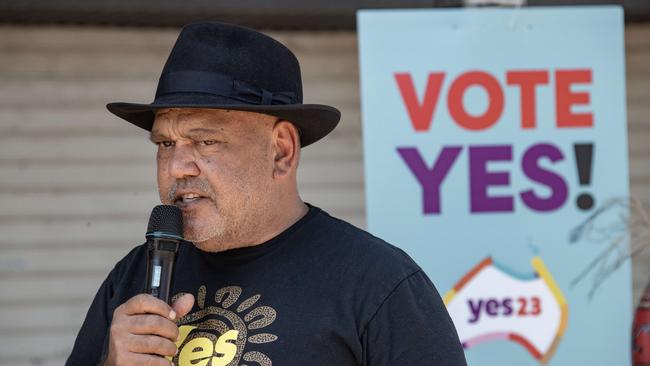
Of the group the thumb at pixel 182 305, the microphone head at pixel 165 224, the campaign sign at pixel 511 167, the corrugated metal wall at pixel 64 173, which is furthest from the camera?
the corrugated metal wall at pixel 64 173

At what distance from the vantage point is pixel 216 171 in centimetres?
246

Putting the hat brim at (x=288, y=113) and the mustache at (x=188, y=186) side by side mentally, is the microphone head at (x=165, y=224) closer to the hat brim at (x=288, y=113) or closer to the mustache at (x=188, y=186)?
the mustache at (x=188, y=186)

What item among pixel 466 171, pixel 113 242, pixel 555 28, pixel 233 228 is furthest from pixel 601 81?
pixel 113 242

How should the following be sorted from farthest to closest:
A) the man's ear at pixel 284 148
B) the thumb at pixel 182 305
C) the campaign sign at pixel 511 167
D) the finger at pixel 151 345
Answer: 1. the campaign sign at pixel 511 167
2. the man's ear at pixel 284 148
3. the thumb at pixel 182 305
4. the finger at pixel 151 345

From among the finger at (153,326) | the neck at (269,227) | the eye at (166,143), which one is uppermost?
the eye at (166,143)

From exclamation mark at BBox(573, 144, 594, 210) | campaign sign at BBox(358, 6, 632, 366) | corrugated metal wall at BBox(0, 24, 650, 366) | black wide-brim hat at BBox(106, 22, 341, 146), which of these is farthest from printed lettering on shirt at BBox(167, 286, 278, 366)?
corrugated metal wall at BBox(0, 24, 650, 366)

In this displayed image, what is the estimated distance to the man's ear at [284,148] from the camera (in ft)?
8.57

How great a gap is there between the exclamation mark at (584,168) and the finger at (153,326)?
7.75ft

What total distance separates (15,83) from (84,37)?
397 mm

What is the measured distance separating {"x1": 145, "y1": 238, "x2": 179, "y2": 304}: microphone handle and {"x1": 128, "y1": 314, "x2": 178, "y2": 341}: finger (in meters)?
0.10

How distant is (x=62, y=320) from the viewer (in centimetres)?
521

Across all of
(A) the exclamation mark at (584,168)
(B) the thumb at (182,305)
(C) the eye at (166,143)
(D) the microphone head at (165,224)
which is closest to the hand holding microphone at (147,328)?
(B) the thumb at (182,305)

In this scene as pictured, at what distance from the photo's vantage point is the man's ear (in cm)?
261

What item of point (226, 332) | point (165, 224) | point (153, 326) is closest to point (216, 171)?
point (165, 224)
